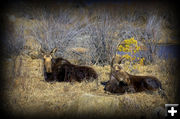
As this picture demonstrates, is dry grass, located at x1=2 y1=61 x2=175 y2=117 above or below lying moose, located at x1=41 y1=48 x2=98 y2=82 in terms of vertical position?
below

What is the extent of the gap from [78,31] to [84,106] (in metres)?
5.18

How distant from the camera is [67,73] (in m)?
7.10

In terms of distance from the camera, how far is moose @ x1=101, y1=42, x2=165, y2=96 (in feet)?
19.3

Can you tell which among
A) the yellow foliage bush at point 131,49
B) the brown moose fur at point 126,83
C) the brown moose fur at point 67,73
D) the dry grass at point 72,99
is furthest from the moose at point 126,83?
the yellow foliage bush at point 131,49

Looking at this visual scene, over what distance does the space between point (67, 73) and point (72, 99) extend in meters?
1.60

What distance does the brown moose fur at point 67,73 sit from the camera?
702cm

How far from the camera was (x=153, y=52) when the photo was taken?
32.3 feet

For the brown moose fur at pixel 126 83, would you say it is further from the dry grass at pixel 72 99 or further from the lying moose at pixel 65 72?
the lying moose at pixel 65 72

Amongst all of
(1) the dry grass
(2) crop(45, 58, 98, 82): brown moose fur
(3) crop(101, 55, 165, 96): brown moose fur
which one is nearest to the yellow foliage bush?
(1) the dry grass

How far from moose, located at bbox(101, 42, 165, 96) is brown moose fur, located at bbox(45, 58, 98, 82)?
3.71ft

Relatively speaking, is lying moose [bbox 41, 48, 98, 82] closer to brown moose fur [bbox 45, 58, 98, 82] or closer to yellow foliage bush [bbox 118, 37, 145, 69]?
brown moose fur [bbox 45, 58, 98, 82]

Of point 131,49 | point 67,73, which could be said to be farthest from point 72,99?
point 131,49

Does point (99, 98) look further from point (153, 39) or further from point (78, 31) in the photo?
point (153, 39)

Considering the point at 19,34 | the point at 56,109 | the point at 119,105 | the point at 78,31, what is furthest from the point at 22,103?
the point at 19,34
